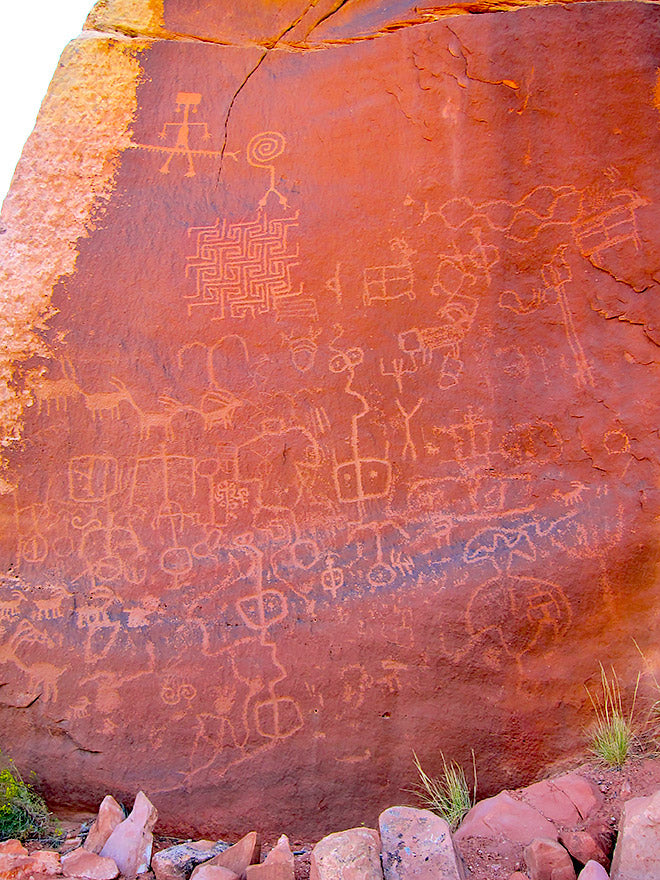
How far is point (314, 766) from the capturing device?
288 centimetres

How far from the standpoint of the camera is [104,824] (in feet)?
8.77

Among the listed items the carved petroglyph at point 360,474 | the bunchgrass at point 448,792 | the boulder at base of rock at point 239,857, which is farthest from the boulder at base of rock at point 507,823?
the carved petroglyph at point 360,474

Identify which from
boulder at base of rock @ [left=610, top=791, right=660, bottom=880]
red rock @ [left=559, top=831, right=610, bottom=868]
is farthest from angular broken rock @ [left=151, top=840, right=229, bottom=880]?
boulder at base of rock @ [left=610, top=791, right=660, bottom=880]

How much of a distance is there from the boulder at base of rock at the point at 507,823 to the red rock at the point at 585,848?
0.12 metres

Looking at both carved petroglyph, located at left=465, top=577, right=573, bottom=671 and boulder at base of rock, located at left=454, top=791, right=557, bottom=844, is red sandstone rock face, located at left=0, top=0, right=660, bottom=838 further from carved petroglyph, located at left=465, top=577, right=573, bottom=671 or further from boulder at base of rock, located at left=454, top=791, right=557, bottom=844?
boulder at base of rock, located at left=454, top=791, right=557, bottom=844

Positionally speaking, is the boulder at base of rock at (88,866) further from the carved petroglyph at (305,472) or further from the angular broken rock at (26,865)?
the carved petroglyph at (305,472)

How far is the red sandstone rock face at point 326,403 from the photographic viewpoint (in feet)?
9.61

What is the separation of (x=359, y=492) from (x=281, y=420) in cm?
49

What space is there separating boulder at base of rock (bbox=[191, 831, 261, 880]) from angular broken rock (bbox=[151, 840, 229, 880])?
7 centimetres

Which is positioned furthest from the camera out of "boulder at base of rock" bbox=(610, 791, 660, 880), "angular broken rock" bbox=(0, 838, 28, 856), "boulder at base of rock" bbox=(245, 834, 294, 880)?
"angular broken rock" bbox=(0, 838, 28, 856)

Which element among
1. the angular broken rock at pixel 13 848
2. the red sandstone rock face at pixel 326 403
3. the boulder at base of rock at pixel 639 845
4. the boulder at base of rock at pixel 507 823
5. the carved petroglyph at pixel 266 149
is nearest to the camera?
the boulder at base of rock at pixel 639 845

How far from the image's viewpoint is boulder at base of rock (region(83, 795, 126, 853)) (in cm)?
262

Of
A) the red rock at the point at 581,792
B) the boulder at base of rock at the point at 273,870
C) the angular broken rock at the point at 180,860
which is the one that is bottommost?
the angular broken rock at the point at 180,860

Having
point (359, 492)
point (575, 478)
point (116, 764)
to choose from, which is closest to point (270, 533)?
point (359, 492)
